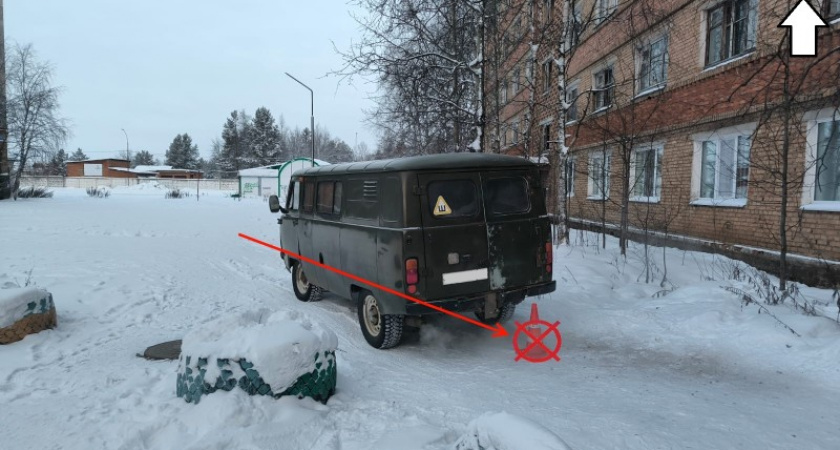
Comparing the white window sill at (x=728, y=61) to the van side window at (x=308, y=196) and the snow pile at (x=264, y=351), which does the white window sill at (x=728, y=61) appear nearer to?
the van side window at (x=308, y=196)

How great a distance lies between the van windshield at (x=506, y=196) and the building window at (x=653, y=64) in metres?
9.31

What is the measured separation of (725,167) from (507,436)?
10783 millimetres

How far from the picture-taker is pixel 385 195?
535cm

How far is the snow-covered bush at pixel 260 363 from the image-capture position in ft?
12.1

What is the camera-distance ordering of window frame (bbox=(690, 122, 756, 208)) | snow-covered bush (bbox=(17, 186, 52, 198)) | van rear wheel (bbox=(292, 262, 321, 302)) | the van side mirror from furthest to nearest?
snow-covered bush (bbox=(17, 186, 52, 198)) < window frame (bbox=(690, 122, 756, 208)) < the van side mirror < van rear wheel (bbox=(292, 262, 321, 302))

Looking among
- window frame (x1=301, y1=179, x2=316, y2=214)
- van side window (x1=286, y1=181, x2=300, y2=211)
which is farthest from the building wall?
window frame (x1=301, y1=179, x2=316, y2=214)

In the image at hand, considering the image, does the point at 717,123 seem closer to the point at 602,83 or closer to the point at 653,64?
the point at 653,64

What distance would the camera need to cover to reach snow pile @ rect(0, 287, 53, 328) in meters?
5.10

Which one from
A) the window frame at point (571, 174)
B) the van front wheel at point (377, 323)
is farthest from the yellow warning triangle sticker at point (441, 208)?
the window frame at point (571, 174)

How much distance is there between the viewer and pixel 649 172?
13.2 metres

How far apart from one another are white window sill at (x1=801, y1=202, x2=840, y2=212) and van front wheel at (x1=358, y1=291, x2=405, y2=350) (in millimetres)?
7611

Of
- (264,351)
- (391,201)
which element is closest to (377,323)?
(391,201)

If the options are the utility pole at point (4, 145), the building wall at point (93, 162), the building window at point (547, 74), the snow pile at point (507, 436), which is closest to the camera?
the snow pile at point (507, 436)

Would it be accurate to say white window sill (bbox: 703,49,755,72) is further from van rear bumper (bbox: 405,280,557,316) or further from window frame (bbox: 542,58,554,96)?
van rear bumper (bbox: 405,280,557,316)
